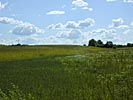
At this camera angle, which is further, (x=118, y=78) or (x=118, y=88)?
(x=118, y=78)

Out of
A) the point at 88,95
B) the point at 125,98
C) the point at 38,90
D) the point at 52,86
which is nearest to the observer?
the point at 125,98

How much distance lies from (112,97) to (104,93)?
121 cm

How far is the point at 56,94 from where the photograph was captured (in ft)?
61.5

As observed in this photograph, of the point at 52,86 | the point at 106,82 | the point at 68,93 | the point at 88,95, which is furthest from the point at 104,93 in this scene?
the point at 52,86

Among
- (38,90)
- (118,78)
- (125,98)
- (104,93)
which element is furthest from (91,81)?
(125,98)

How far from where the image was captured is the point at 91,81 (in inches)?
914

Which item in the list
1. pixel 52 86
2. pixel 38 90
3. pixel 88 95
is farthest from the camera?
pixel 52 86

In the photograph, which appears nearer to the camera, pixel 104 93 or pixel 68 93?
pixel 104 93

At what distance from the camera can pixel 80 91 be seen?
61.9 ft

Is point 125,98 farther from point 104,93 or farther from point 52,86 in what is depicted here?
point 52,86

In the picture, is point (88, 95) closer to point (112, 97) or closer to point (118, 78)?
point (112, 97)

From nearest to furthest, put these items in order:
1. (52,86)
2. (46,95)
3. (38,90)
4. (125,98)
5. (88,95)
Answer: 1. (125,98)
2. (88,95)
3. (46,95)
4. (38,90)
5. (52,86)

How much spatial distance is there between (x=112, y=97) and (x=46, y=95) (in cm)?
378

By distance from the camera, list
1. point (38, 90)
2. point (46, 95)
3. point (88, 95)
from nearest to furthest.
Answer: point (88, 95) < point (46, 95) < point (38, 90)
